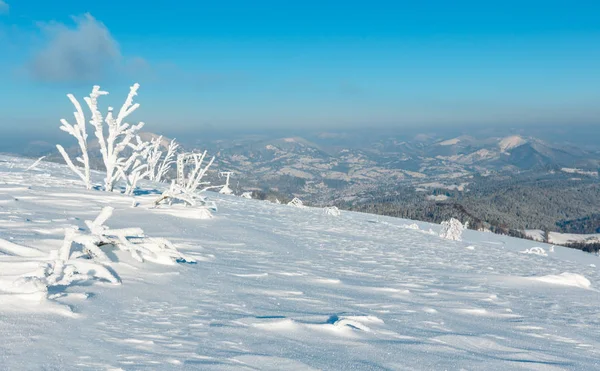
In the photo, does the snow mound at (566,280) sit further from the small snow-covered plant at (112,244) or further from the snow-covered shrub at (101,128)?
the snow-covered shrub at (101,128)

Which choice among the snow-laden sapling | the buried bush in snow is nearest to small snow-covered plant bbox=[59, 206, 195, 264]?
the buried bush in snow

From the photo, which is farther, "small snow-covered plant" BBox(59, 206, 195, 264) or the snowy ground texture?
"small snow-covered plant" BBox(59, 206, 195, 264)

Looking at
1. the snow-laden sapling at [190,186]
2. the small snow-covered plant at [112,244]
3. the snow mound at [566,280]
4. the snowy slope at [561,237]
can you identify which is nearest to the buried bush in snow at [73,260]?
the small snow-covered plant at [112,244]

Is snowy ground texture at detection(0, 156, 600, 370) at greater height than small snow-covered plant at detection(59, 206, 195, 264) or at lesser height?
lesser

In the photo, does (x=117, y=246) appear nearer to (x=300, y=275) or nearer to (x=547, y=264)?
(x=300, y=275)

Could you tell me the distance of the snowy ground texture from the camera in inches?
106

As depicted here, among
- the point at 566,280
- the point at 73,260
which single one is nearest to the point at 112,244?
the point at 73,260

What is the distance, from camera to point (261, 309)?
3.84 m

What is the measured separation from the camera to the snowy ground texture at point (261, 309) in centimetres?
269

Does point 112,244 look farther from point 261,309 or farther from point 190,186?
point 190,186

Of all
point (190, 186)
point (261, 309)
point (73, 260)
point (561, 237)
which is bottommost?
point (561, 237)

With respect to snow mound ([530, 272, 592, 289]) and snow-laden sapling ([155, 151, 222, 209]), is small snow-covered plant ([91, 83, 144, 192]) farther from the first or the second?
snow mound ([530, 272, 592, 289])

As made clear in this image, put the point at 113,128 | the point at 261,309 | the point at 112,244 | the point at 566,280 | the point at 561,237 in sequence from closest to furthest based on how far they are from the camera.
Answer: the point at 261,309
the point at 112,244
the point at 566,280
the point at 113,128
the point at 561,237

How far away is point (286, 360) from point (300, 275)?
9.19 ft
